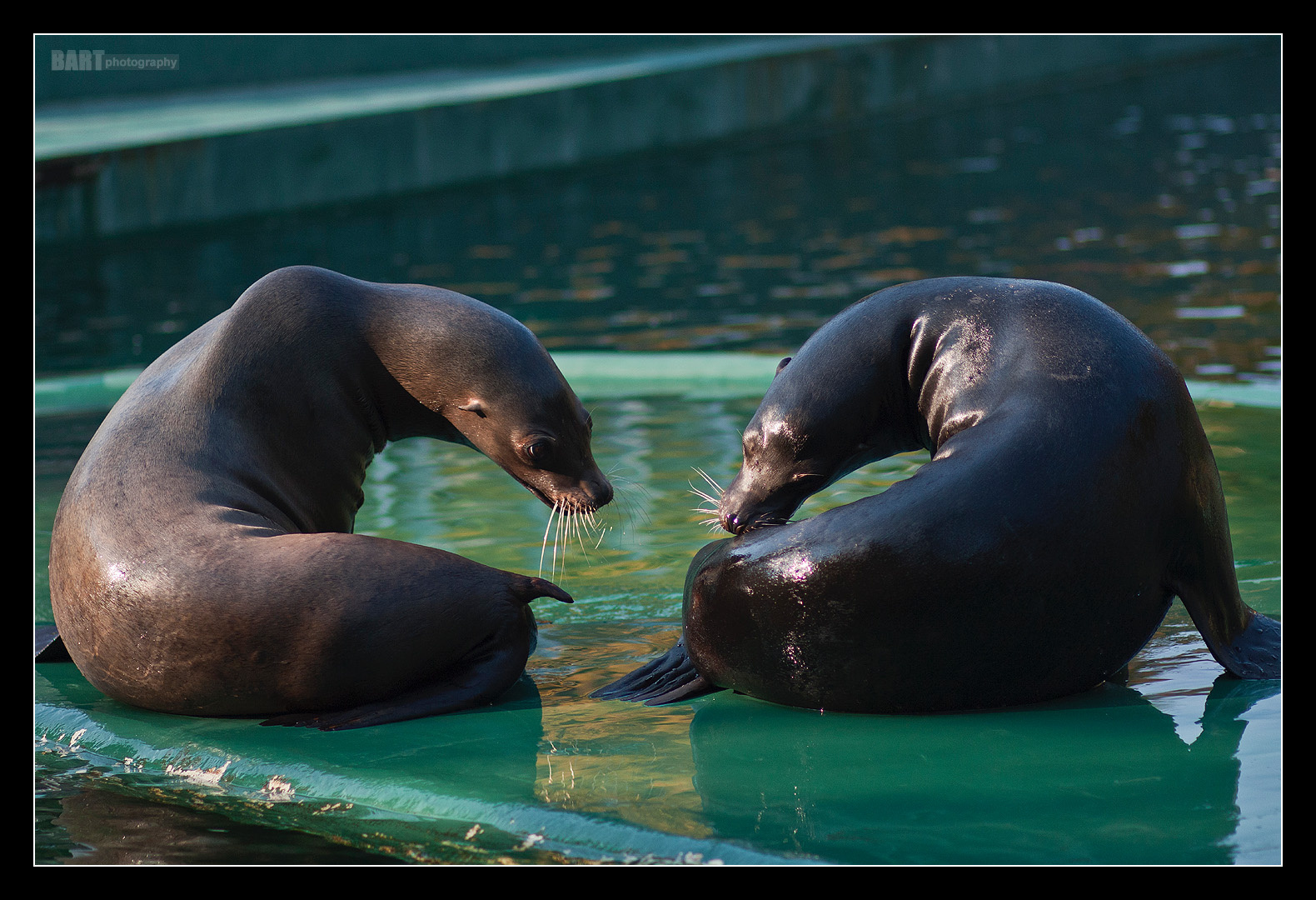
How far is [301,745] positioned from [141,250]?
15292 millimetres

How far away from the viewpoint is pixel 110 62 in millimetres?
23219

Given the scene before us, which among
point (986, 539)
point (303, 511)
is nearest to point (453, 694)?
point (303, 511)

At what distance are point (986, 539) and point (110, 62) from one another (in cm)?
2183

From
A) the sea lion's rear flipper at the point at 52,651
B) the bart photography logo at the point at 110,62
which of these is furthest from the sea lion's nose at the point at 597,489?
the bart photography logo at the point at 110,62

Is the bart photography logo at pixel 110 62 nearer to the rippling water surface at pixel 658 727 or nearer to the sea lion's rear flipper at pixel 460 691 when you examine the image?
the rippling water surface at pixel 658 727

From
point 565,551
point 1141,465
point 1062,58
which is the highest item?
point 1062,58

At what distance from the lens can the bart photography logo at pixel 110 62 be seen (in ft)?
72.7

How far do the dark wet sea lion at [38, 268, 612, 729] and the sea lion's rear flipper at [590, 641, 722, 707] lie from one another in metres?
0.30

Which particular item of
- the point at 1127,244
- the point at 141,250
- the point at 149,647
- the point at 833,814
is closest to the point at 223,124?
the point at 141,250

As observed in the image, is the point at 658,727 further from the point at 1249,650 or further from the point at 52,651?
the point at 52,651

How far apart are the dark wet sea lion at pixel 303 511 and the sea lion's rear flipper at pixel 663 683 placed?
0.30 metres

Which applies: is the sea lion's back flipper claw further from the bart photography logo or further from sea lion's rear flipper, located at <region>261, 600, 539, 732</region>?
the bart photography logo

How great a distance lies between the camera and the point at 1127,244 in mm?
18500

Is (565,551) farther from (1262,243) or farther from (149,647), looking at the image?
(1262,243)
